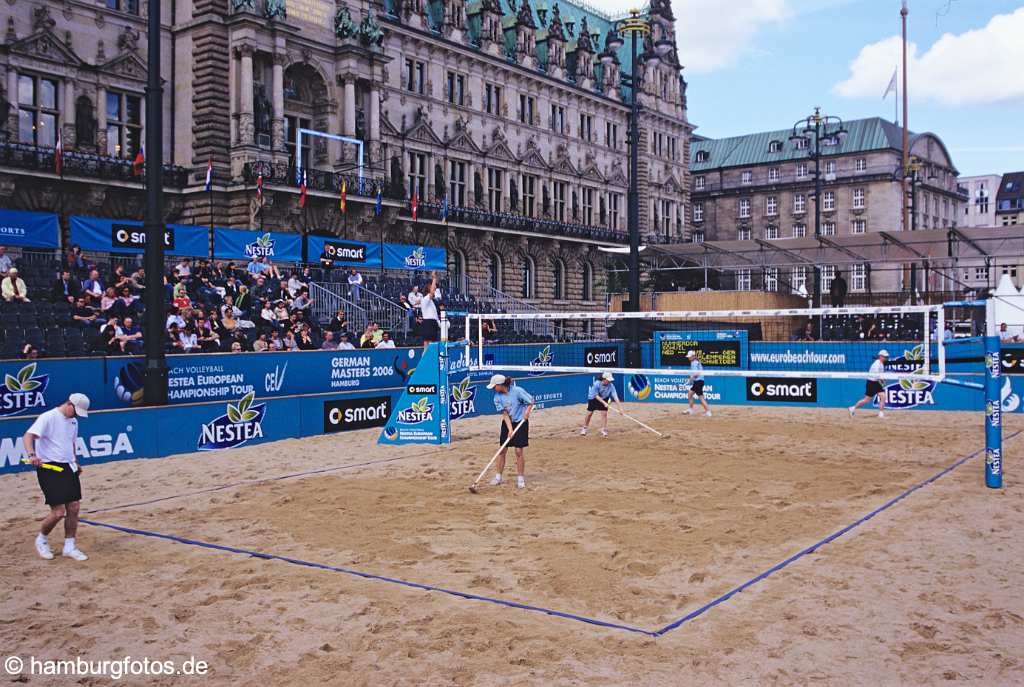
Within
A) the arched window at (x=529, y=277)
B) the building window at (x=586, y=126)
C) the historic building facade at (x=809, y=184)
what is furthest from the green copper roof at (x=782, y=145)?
the arched window at (x=529, y=277)

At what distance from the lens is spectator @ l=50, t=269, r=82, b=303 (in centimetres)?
2259

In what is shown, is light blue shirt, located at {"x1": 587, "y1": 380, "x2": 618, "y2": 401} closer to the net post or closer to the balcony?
the net post

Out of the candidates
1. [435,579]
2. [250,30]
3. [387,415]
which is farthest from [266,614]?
[250,30]

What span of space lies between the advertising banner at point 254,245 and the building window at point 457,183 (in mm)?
17550

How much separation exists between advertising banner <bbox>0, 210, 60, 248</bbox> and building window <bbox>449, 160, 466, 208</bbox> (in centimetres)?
2425

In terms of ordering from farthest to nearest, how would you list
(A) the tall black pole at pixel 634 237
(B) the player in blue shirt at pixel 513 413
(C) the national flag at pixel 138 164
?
(C) the national flag at pixel 138 164, (A) the tall black pole at pixel 634 237, (B) the player in blue shirt at pixel 513 413

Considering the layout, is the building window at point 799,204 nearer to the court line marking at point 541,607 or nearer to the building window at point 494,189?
the building window at point 494,189

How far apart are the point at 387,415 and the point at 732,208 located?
69.2m

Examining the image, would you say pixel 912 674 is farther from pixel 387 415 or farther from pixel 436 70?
pixel 436 70

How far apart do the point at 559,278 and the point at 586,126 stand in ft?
34.7

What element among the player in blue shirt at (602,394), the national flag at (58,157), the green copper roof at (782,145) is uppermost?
the green copper roof at (782,145)

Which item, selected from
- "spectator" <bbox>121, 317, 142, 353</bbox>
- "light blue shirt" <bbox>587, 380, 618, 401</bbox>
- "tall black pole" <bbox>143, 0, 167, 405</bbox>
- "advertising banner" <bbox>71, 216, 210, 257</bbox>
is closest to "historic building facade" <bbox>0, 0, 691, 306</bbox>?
"advertising banner" <bbox>71, 216, 210, 257</bbox>

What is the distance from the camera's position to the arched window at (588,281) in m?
55.8

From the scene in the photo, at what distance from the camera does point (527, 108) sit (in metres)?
51.8
